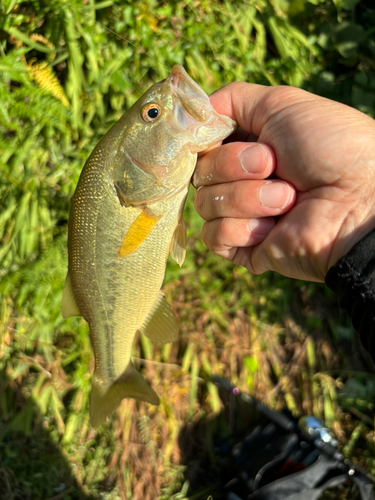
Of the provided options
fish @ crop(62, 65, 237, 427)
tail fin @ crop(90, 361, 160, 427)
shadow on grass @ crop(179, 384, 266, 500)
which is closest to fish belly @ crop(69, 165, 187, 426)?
fish @ crop(62, 65, 237, 427)

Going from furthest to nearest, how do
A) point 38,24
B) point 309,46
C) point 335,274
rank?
point 309,46 < point 38,24 < point 335,274

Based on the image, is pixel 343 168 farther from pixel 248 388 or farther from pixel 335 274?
pixel 248 388

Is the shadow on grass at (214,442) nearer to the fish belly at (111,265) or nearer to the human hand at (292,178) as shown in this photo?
the fish belly at (111,265)

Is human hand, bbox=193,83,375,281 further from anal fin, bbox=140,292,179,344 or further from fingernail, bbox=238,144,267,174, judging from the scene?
anal fin, bbox=140,292,179,344

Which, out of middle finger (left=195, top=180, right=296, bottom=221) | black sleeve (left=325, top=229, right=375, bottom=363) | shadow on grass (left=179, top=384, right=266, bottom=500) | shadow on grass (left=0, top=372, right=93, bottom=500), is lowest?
shadow on grass (left=179, top=384, right=266, bottom=500)

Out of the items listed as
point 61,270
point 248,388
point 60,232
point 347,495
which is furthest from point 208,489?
point 60,232

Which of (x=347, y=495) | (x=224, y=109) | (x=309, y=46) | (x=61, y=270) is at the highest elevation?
(x=224, y=109)
